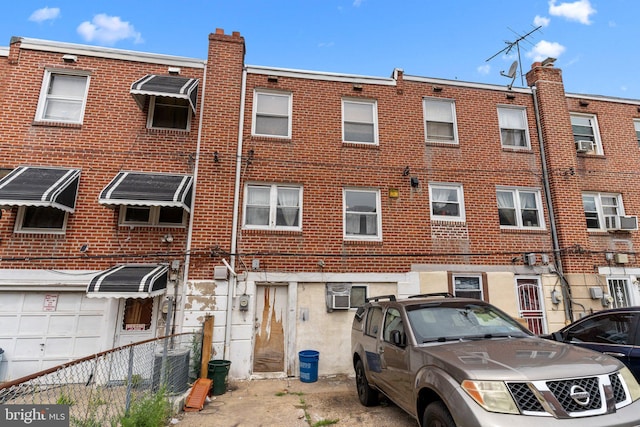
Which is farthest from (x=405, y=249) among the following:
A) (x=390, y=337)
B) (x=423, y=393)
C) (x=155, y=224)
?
(x=155, y=224)

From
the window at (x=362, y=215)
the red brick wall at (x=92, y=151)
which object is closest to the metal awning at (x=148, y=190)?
the red brick wall at (x=92, y=151)

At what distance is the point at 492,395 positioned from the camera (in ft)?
10.2

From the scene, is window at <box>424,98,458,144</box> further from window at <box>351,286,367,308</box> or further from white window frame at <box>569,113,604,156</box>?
window at <box>351,286,367,308</box>

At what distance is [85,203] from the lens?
851 cm

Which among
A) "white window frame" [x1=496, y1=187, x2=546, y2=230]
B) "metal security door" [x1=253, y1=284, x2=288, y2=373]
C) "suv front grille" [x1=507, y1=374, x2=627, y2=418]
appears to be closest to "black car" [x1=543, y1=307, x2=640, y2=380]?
"suv front grille" [x1=507, y1=374, x2=627, y2=418]

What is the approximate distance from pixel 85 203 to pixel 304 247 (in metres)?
5.68

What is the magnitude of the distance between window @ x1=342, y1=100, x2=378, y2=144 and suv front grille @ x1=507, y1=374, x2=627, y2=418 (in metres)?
8.10

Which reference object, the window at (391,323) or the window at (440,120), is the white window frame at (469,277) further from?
the window at (391,323)

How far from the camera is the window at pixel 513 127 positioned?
11083 mm

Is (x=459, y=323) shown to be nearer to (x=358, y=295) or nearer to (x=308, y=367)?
(x=308, y=367)

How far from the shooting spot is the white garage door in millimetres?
7777

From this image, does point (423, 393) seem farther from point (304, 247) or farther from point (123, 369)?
point (304, 247)

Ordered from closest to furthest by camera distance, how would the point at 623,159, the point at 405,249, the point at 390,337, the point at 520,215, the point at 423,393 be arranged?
the point at 423,393, the point at 390,337, the point at 405,249, the point at 520,215, the point at 623,159

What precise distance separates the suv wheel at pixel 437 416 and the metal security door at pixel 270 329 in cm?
538
